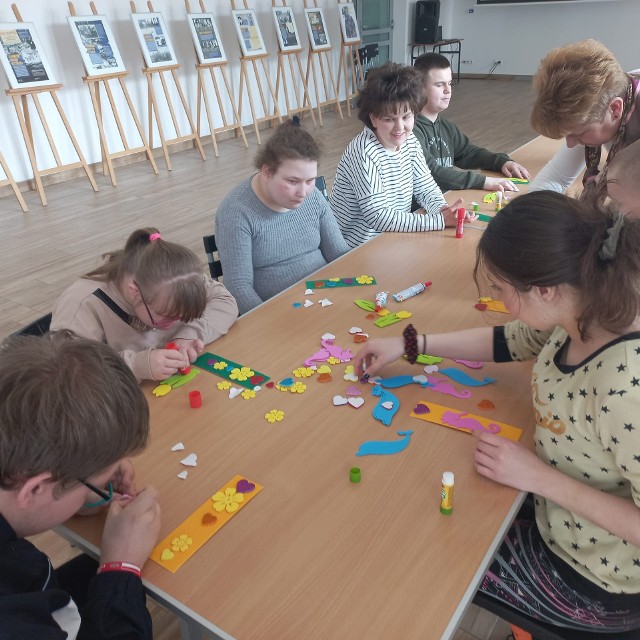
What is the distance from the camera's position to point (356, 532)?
36.0 inches

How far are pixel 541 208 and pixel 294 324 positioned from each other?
2.64 ft

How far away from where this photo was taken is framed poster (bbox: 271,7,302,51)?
7.07m

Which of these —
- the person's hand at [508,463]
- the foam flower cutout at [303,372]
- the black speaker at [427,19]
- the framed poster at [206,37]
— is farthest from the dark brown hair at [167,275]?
the black speaker at [427,19]

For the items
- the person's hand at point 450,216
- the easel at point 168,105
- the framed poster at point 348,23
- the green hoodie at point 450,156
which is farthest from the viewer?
the framed poster at point 348,23

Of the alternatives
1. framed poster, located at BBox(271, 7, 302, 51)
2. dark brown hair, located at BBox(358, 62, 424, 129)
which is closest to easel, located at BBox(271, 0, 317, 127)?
framed poster, located at BBox(271, 7, 302, 51)

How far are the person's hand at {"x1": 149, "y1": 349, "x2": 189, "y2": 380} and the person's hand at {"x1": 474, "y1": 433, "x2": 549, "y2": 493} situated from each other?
0.72 m

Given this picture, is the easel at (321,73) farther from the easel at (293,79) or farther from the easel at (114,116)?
the easel at (114,116)

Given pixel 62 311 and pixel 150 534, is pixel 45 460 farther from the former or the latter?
pixel 62 311

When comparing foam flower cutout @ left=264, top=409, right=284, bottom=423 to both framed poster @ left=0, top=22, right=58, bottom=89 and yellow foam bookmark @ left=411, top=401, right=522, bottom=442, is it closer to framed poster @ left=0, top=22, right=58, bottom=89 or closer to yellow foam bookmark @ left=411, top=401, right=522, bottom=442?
yellow foam bookmark @ left=411, top=401, right=522, bottom=442

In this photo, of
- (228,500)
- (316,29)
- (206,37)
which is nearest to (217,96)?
(206,37)

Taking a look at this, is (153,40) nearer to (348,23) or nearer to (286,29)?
(286,29)

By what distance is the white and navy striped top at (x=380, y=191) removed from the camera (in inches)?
87.8

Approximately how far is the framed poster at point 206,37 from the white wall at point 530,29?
491 centimetres

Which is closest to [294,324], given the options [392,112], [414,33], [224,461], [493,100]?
[224,461]
